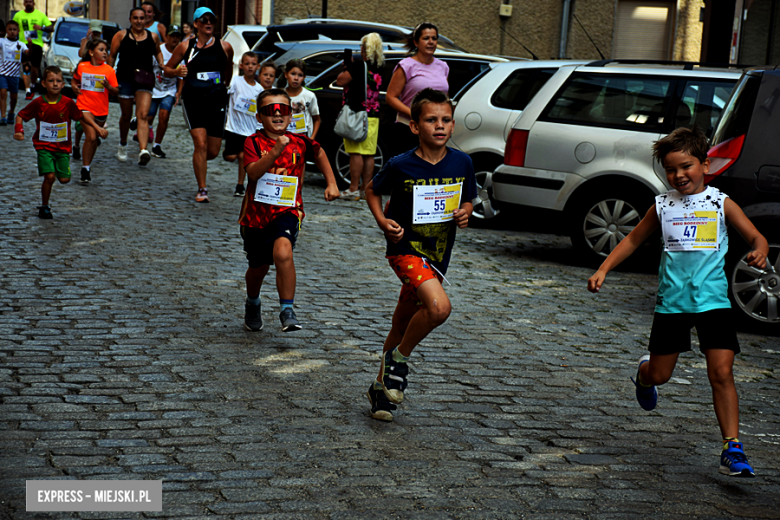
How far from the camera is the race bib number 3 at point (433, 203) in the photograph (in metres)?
4.88

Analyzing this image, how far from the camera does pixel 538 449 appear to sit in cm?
459

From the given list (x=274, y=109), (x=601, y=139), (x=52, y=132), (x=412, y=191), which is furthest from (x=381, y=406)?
(x=52, y=132)

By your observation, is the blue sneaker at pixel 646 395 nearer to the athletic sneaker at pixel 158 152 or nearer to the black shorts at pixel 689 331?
the black shorts at pixel 689 331

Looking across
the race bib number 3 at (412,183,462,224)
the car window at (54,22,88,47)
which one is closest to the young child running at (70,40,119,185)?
the race bib number 3 at (412,183,462,224)

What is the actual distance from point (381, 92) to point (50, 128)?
157 inches

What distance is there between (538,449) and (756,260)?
1.23m

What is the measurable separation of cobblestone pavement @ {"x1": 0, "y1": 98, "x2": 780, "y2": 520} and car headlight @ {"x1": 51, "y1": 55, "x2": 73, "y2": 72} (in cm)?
1488

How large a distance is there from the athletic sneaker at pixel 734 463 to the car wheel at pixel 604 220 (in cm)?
480

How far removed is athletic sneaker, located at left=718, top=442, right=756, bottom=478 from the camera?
423cm

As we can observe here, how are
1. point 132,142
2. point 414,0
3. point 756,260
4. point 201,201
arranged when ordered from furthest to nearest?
point 414,0
point 132,142
point 201,201
point 756,260

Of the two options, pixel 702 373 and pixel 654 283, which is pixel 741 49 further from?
pixel 702 373

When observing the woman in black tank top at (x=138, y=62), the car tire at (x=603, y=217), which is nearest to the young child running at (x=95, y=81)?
the woman in black tank top at (x=138, y=62)

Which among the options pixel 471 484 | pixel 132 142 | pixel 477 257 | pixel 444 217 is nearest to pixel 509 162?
pixel 477 257

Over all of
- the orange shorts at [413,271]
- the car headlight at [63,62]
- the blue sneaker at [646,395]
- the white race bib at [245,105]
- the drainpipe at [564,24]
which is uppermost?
the drainpipe at [564,24]
